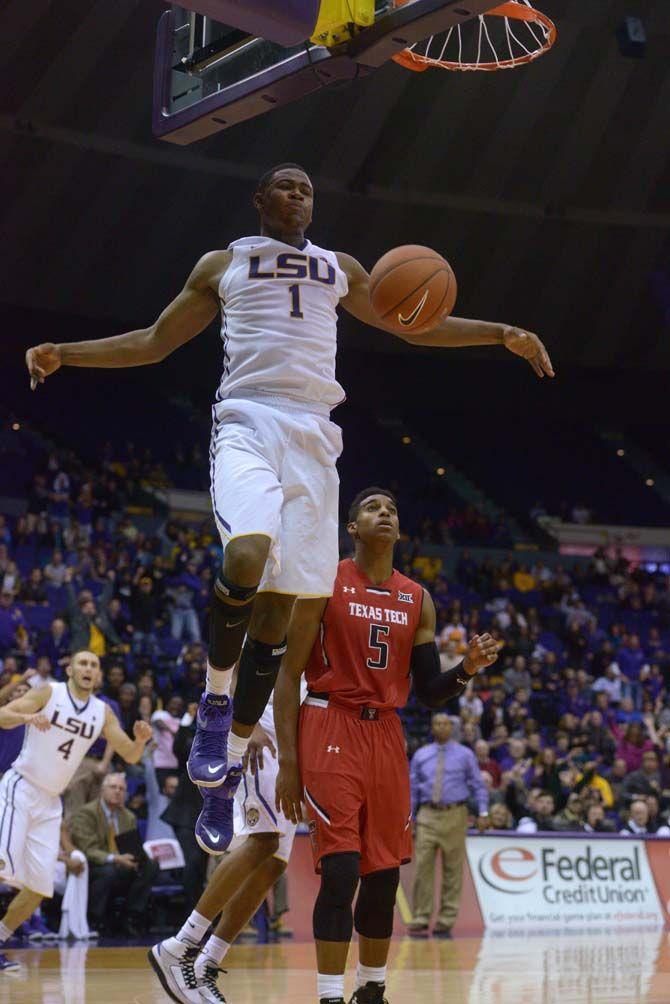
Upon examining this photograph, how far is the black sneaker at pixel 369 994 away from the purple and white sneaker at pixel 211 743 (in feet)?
4.14

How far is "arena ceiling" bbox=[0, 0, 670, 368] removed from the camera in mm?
21094

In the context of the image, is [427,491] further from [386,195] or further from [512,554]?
[386,195]

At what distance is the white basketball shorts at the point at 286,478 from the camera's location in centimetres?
525

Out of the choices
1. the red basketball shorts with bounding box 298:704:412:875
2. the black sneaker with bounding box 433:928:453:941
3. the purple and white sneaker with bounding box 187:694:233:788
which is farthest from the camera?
the black sneaker with bounding box 433:928:453:941

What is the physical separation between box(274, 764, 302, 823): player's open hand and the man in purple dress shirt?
7.42m

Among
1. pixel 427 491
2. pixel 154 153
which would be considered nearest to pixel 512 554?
pixel 427 491

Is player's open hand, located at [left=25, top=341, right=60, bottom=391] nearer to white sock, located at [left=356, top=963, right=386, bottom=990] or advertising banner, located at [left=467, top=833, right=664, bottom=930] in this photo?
white sock, located at [left=356, top=963, right=386, bottom=990]

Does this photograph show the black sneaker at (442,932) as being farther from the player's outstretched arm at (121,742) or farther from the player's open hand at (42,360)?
Answer: the player's open hand at (42,360)

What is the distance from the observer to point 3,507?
2338 centimetres

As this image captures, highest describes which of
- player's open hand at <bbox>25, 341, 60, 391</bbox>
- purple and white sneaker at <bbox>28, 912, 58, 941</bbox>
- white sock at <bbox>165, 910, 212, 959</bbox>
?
player's open hand at <bbox>25, 341, 60, 391</bbox>

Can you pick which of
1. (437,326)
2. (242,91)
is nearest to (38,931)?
(242,91)

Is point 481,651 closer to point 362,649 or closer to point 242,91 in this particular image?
point 362,649

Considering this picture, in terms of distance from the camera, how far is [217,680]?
5.36m

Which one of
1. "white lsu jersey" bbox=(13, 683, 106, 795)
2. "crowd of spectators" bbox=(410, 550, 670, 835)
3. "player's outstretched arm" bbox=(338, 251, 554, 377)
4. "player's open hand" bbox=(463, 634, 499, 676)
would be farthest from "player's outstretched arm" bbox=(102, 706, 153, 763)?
"crowd of spectators" bbox=(410, 550, 670, 835)
